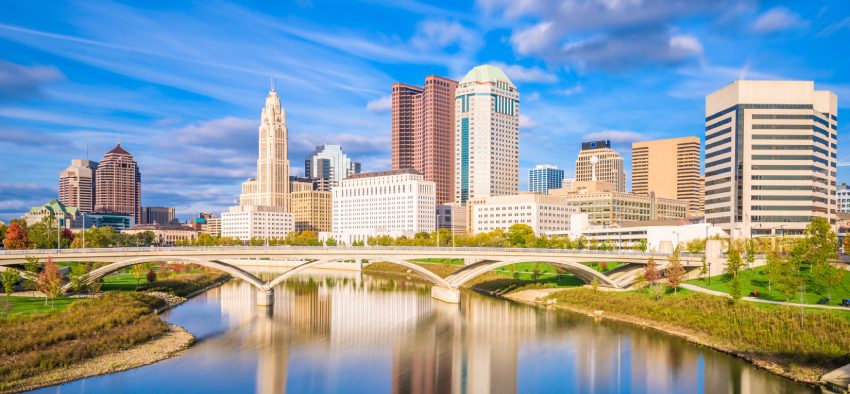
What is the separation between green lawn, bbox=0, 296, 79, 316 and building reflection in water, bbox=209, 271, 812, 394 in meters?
15.5

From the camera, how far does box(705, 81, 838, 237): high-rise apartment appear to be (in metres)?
122

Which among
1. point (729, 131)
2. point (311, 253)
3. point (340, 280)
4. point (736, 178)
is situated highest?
point (729, 131)

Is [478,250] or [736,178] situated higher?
[736,178]

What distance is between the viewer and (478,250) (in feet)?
277

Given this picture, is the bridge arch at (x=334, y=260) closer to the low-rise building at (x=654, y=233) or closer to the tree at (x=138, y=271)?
the tree at (x=138, y=271)

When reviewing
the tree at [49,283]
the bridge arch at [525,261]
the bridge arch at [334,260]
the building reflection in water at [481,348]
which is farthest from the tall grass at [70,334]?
the bridge arch at [525,261]

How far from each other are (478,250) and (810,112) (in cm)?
7610

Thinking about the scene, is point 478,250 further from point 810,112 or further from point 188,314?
point 810,112

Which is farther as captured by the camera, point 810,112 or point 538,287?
point 810,112

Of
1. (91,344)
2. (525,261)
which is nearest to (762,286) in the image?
(525,261)

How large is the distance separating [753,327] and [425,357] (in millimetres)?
26976

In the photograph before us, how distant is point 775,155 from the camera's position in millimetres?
123000

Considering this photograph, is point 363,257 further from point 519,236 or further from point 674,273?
point 519,236

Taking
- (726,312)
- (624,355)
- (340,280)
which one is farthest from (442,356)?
(340,280)
